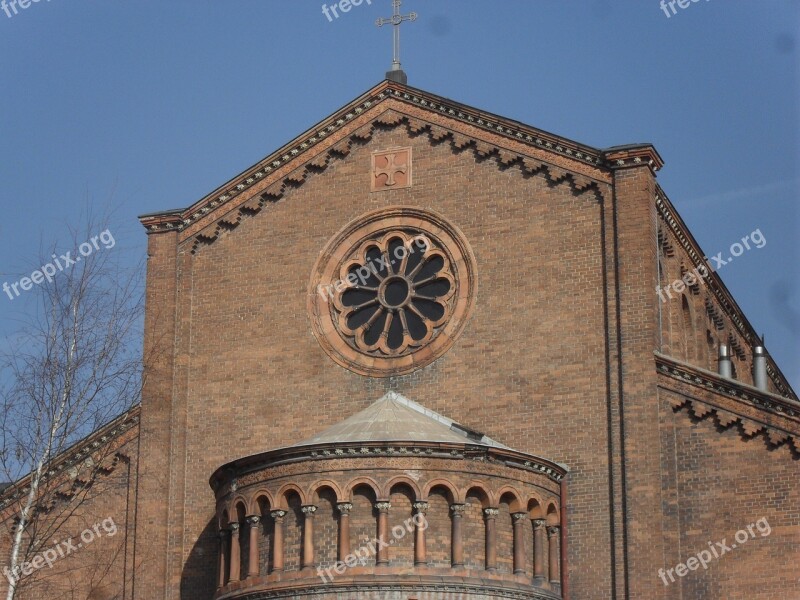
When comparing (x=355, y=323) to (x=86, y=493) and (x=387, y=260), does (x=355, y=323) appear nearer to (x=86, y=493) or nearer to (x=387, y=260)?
(x=387, y=260)

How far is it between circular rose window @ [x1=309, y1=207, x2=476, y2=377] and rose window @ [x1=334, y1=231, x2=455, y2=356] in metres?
0.02

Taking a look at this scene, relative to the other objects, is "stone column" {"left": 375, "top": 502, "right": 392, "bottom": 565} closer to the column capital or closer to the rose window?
the column capital

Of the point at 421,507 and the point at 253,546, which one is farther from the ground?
the point at 421,507

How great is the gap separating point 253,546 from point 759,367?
1665 cm

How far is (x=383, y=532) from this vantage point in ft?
96.7

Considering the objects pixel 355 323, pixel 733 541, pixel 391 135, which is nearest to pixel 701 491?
pixel 733 541

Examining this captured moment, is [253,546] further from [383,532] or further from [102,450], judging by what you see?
[102,450]

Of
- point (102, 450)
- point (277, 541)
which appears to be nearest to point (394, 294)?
point (277, 541)

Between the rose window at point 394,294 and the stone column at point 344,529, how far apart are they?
561 centimetres

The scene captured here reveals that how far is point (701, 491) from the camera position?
101 feet

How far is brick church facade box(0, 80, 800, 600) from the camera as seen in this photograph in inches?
1183

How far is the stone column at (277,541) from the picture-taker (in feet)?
98.6

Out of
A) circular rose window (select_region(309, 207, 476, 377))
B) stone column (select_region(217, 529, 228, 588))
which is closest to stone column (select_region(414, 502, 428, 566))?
stone column (select_region(217, 529, 228, 588))

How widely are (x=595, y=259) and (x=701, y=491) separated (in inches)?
226
